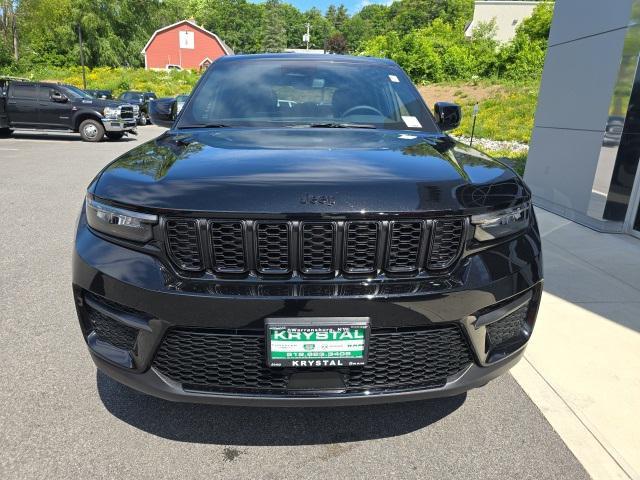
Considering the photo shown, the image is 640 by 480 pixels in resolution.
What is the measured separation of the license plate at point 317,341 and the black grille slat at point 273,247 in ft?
0.62

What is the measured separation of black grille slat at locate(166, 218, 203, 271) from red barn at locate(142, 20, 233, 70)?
63.8 meters

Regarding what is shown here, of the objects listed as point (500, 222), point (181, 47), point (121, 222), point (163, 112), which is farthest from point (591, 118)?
point (181, 47)

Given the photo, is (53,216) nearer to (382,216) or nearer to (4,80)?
(382,216)

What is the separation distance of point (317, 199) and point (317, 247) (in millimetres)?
172

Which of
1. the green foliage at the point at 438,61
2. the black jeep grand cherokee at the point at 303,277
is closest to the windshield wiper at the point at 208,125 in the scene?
A: the black jeep grand cherokee at the point at 303,277

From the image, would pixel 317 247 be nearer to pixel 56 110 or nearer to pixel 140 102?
pixel 56 110

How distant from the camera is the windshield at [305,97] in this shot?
2.89 meters

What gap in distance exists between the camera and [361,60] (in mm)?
3527

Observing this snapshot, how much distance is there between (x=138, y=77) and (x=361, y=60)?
156ft

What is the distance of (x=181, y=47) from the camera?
60812 mm

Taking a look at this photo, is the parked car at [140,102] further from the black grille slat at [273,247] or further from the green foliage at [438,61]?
the green foliage at [438,61]

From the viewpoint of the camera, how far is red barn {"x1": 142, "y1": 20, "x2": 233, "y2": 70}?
6031cm

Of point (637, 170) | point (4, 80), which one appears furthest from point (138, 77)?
point (637, 170)

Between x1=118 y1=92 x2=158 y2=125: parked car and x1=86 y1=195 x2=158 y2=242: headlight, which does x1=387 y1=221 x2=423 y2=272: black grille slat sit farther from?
x1=118 y1=92 x2=158 y2=125: parked car
